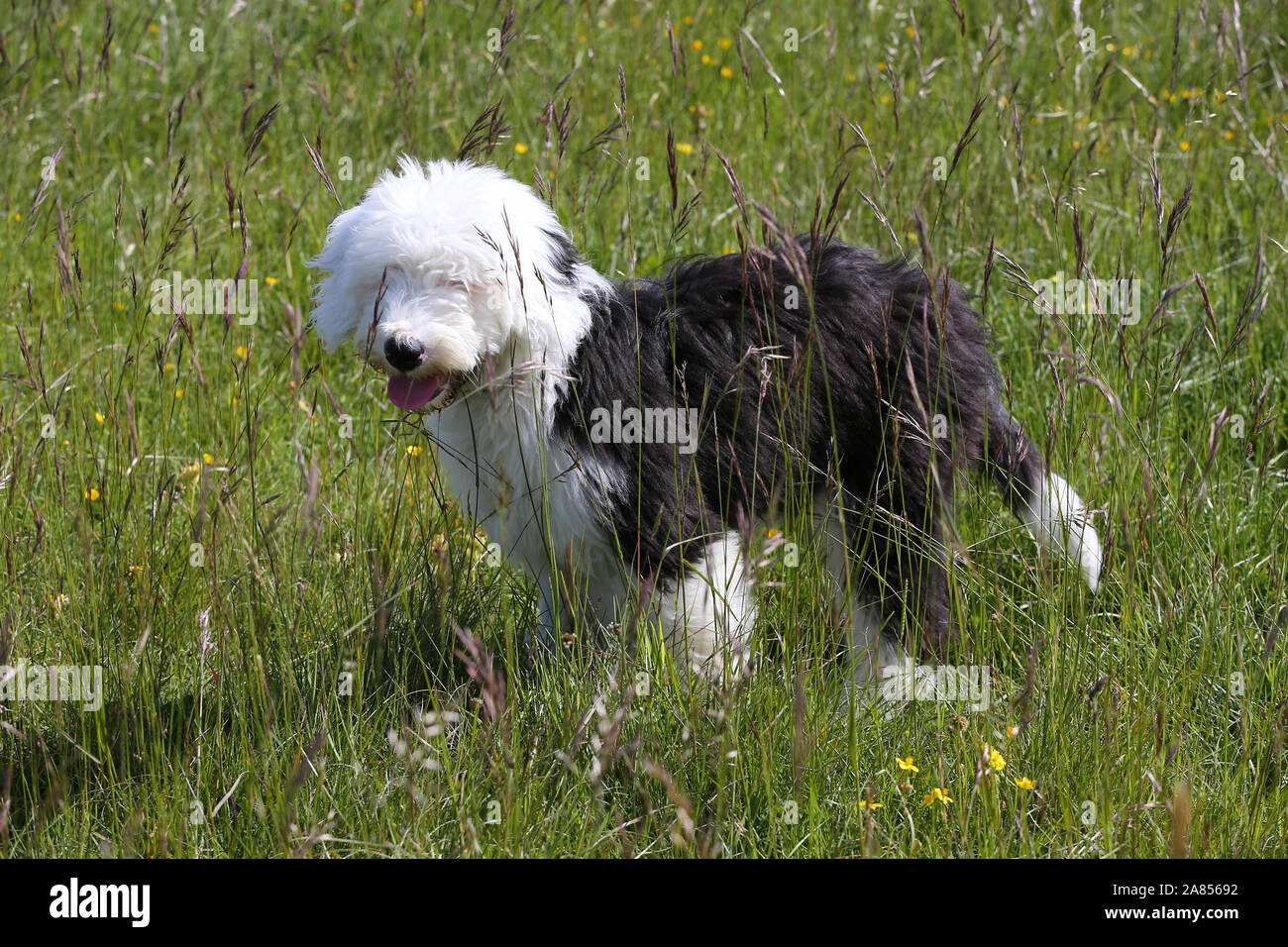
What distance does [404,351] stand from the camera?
8.22ft

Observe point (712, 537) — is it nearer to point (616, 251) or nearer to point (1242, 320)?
point (1242, 320)

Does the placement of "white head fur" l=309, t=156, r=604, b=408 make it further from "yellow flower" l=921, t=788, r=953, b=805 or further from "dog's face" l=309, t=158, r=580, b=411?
"yellow flower" l=921, t=788, r=953, b=805

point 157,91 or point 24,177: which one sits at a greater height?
point 157,91

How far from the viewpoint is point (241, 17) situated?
5.90 meters

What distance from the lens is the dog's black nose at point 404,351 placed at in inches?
98.3

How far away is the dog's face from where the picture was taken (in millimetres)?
2545

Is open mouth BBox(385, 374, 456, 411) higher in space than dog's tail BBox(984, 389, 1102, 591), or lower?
higher

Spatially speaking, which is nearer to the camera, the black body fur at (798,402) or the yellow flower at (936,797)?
the yellow flower at (936,797)

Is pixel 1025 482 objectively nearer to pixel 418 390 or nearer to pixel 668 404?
pixel 668 404

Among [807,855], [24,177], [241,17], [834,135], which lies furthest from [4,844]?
[241,17]

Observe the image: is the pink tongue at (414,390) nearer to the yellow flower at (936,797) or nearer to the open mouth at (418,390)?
the open mouth at (418,390)

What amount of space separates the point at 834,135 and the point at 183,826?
3733 millimetres

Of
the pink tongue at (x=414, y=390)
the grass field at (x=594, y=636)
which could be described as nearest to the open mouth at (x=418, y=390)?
the pink tongue at (x=414, y=390)

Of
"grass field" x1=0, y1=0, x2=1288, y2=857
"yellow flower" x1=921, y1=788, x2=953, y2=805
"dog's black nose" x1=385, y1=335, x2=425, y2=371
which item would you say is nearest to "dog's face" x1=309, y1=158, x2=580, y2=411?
"dog's black nose" x1=385, y1=335, x2=425, y2=371
